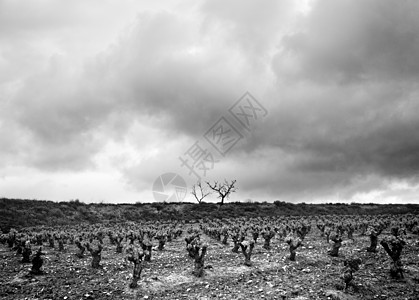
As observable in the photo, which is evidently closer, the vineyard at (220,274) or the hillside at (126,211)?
the vineyard at (220,274)

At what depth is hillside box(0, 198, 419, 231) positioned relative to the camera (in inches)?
1807

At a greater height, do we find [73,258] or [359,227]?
[359,227]

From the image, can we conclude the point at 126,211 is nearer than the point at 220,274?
No

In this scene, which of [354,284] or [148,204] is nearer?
[354,284]

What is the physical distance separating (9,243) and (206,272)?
18.3 m

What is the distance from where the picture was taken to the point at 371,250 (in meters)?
18.9

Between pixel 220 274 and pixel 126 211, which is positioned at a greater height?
pixel 126 211

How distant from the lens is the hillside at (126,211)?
4591 cm

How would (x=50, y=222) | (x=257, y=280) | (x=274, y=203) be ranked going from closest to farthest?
(x=257, y=280), (x=50, y=222), (x=274, y=203)

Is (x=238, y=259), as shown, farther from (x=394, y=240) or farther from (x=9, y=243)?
(x=9, y=243)

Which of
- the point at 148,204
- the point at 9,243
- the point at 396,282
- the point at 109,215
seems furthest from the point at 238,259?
the point at 148,204

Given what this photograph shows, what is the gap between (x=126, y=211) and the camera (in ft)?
192

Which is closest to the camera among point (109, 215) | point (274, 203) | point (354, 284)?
point (354, 284)

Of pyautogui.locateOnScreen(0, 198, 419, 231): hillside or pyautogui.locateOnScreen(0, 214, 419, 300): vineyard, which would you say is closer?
Result: pyautogui.locateOnScreen(0, 214, 419, 300): vineyard
